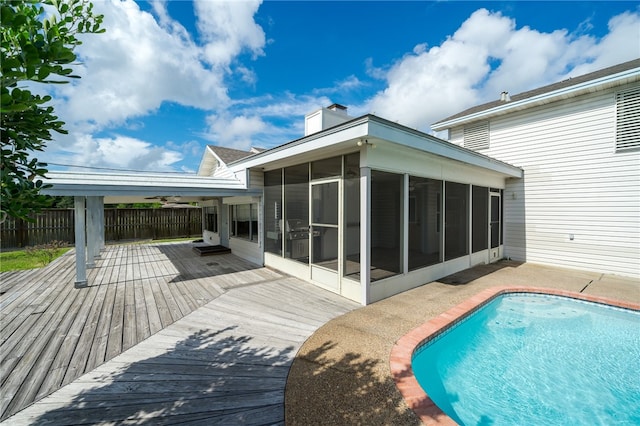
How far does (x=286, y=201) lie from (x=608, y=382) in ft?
19.5

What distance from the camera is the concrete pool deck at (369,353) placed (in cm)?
225

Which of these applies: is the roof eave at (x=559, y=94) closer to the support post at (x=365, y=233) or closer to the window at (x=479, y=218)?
the window at (x=479, y=218)

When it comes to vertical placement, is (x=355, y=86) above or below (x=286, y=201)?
above

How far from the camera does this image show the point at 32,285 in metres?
5.68

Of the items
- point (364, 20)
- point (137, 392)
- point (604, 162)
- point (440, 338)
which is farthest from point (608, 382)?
point (364, 20)

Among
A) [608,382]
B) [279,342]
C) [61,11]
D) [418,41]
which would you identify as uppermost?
[418,41]

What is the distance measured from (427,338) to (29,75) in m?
4.31

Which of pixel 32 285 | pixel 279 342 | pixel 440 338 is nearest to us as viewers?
pixel 279 342

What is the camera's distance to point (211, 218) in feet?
39.3

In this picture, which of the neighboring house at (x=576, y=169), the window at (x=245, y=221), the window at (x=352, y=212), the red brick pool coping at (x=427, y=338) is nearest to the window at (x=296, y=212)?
the window at (x=352, y=212)

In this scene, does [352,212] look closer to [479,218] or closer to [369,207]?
[369,207]

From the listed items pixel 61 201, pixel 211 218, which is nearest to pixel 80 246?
pixel 61 201

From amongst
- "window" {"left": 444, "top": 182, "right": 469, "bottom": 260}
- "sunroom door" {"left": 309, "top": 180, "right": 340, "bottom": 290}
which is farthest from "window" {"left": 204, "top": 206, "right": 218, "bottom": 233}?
"window" {"left": 444, "top": 182, "right": 469, "bottom": 260}

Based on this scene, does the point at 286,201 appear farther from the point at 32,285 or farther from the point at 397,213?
the point at 32,285
